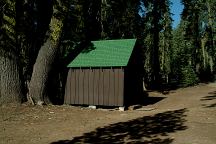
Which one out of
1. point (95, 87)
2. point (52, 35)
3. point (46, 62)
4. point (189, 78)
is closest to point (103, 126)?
point (95, 87)

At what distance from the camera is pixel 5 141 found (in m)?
13.3

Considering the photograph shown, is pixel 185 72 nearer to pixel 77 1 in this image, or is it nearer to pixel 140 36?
pixel 140 36

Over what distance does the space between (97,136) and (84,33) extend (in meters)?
23.4

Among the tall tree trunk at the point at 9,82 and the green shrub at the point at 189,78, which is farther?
the green shrub at the point at 189,78

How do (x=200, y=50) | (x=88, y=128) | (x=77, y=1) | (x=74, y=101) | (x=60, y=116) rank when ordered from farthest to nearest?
(x=200, y=50), (x=77, y=1), (x=74, y=101), (x=60, y=116), (x=88, y=128)

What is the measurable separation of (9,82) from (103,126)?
21.6 ft

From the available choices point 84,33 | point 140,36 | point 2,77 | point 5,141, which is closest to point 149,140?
point 5,141

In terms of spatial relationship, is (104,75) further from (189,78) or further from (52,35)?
(189,78)

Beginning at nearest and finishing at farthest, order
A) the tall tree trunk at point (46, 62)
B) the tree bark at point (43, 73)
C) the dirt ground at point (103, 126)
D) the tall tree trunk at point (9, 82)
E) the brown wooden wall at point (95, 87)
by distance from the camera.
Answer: the dirt ground at point (103, 126) < the tall tree trunk at point (9, 82) < the tree bark at point (43, 73) < the tall tree trunk at point (46, 62) < the brown wooden wall at point (95, 87)

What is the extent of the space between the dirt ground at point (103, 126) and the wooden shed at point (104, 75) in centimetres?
126

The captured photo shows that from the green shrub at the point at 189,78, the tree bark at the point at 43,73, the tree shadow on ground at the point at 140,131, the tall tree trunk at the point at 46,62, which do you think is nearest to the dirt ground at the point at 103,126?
the tree shadow on ground at the point at 140,131

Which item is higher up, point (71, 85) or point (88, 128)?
point (71, 85)

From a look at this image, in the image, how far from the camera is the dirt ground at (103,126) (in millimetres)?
13273

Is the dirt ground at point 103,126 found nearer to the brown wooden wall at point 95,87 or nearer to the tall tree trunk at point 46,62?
the brown wooden wall at point 95,87
